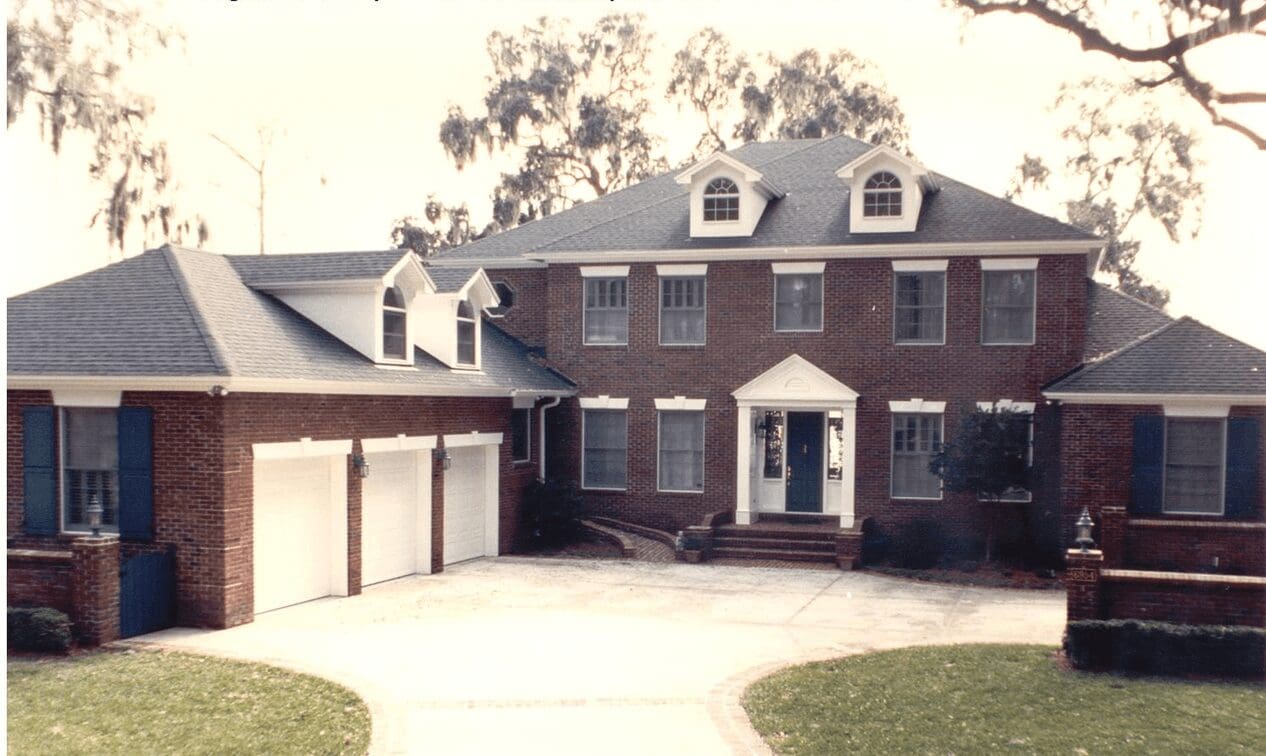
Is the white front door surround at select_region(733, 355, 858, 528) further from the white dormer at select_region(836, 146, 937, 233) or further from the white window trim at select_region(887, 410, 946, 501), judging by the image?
the white dormer at select_region(836, 146, 937, 233)

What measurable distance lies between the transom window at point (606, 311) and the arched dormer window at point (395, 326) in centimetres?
592

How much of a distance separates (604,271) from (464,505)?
601cm

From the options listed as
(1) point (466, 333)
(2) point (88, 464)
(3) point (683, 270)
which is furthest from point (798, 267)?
(2) point (88, 464)

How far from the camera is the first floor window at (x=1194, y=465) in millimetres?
19547

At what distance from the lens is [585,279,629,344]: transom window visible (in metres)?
24.2

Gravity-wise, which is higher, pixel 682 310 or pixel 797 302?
pixel 797 302

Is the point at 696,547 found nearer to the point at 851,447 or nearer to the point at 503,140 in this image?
the point at 851,447

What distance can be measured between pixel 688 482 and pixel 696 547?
2458mm

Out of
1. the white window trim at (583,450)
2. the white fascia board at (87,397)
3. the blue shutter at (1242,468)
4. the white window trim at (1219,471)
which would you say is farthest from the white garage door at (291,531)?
the blue shutter at (1242,468)

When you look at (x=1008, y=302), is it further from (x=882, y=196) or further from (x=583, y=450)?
(x=583, y=450)

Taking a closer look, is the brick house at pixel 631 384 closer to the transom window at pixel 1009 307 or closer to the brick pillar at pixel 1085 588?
the transom window at pixel 1009 307

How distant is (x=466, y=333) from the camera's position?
2164 centimetres

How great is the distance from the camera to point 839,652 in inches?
534

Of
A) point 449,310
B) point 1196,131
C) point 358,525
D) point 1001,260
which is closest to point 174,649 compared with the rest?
point 358,525
